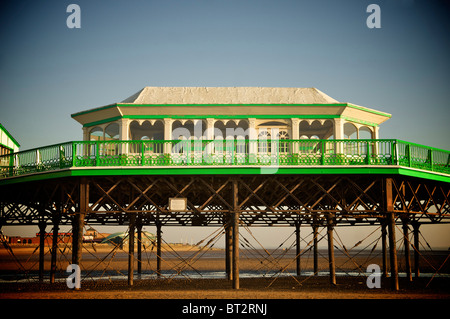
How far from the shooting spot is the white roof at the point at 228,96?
28.0 metres

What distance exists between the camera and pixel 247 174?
2284cm

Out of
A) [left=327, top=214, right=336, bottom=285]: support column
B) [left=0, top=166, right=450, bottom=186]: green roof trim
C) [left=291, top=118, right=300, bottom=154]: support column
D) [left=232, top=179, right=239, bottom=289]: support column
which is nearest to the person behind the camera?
[left=232, top=179, right=239, bottom=289]: support column

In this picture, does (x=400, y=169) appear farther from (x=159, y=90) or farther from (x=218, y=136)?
(x=159, y=90)

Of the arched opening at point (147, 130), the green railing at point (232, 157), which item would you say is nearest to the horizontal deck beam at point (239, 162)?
the green railing at point (232, 157)

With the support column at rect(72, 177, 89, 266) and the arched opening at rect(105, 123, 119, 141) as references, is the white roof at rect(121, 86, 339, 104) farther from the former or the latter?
the support column at rect(72, 177, 89, 266)

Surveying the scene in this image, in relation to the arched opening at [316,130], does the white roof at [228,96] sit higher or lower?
higher

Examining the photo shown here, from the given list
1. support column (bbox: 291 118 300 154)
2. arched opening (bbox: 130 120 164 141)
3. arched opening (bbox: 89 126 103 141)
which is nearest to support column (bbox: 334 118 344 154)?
support column (bbox: 291 118 300 154)

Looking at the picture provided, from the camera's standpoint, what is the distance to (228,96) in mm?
28672

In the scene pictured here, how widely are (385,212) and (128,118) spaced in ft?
42.2

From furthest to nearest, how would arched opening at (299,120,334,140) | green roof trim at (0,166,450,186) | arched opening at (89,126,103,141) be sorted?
arched opening at (89,126,103,141) < arched opening at (299,120,334,140) < green roof trim at (0,166,450,186)

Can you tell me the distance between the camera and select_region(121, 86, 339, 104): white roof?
91.8ft

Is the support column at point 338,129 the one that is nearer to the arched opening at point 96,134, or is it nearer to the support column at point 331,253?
the support column at point 331,253

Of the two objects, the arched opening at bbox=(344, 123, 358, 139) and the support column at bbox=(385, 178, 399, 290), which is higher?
the arched opening at bbox=(344, 123, 358, 139)
